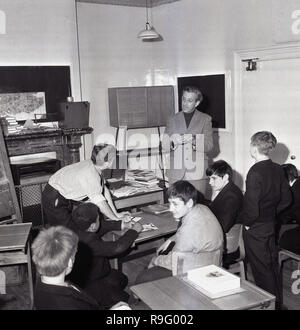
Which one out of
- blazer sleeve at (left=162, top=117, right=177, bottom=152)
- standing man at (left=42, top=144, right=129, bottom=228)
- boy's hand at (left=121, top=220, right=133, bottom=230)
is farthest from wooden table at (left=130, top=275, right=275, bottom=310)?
blazer sleeve at (left=162, top=117, right=177, bottom=152)

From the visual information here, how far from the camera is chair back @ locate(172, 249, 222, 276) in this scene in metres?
3.02

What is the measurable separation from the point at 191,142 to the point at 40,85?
3005 mm

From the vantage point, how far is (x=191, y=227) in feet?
10.0

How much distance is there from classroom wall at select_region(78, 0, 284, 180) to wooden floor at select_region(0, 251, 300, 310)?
8.30 feet

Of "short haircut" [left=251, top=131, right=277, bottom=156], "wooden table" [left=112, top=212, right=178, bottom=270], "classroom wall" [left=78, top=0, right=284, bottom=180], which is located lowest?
"wooden table" [left=112, top=212, right=178, bottom=270]

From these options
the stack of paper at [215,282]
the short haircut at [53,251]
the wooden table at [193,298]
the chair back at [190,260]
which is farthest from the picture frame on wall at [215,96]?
the short haircut at [53,251]

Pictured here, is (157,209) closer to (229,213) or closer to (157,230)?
(157,230)

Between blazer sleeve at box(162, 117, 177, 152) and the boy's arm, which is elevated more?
blazer sleeve at box(162, 117, 177, 152)

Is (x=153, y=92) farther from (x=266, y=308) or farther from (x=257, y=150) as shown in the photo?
(x=266, y=308)

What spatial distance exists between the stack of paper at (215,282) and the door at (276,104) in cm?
349

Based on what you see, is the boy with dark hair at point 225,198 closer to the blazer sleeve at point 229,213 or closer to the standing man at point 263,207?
the blazer sleeve at point 229,213

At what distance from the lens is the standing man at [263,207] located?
134 inches

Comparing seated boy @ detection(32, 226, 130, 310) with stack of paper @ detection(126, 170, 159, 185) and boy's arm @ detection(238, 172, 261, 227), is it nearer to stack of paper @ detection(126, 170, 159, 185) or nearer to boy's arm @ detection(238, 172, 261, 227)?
boy's arm @ detection(238, 172, 261, 227)

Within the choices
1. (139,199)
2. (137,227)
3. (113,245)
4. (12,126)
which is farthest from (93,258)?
(12,126)
